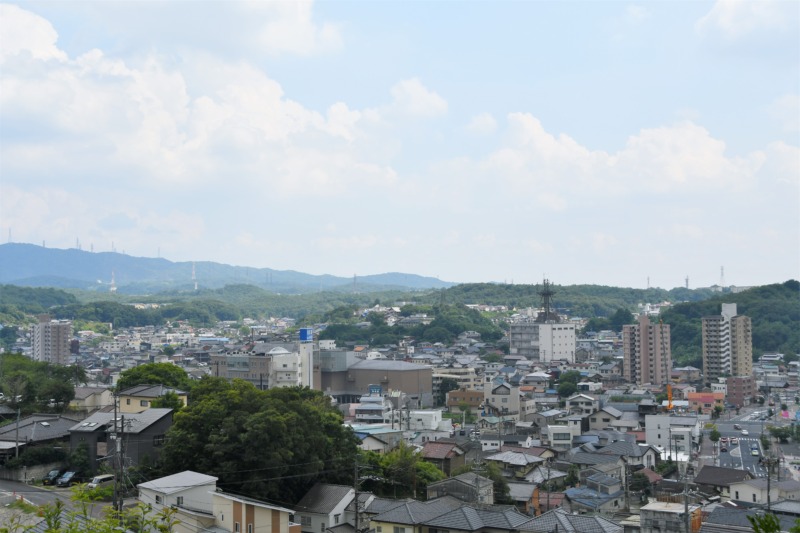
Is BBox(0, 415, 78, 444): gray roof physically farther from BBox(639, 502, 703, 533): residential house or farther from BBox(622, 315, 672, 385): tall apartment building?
BBox(622, 315, 672, 385): tall apartment building

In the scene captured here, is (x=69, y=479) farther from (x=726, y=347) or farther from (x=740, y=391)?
(x=726, y=347)


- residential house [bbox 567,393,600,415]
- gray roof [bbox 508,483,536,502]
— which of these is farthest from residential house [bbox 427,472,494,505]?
residential house [bbox 567,393,600,415]

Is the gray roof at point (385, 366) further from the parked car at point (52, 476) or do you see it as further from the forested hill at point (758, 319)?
the parked car at point (52, 476)

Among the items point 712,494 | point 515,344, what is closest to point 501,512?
point 712,494

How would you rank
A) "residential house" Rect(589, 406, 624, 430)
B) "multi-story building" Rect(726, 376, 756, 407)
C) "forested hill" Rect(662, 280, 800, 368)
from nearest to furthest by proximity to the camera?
1. "residential house" Rect(589, 406, 624, 430)
2. "multi-story building" Rect(726, 376, 756, 407)
3. "forested hill" Rect(662, 280, 800, 368)

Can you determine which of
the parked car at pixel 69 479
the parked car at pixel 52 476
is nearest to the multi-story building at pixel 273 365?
the parked car at pixel 52 476

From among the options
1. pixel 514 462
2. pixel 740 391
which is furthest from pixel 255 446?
pixel 740 391

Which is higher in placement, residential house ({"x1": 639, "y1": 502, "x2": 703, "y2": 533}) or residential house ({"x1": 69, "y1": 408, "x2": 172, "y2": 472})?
residential house ({"x1": 69, "y1": 408, "x2": 172, "y2": 472})
